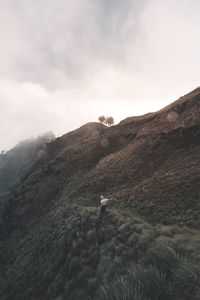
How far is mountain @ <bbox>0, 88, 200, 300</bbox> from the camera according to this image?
47.1ft

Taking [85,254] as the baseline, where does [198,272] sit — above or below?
above

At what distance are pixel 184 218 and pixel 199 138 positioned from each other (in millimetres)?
20877

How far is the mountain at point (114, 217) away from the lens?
14.4 meters

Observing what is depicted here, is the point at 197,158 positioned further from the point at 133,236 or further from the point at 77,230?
the point at 133,236

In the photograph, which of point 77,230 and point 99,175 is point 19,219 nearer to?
point 99,175

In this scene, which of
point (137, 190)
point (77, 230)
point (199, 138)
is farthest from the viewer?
point (199, 138)

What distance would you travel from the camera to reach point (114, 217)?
23094 mm

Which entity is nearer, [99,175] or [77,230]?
[77,230]

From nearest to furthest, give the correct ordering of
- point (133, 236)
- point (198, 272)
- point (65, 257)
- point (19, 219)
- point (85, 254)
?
point (198, 272), point (133, 236), point (85, 254), point (65, 257), point (19, 219)

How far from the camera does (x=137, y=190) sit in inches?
1217

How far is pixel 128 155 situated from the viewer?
153 ft

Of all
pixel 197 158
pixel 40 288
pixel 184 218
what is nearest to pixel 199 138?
pixel 197 158

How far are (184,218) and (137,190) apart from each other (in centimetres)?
1114

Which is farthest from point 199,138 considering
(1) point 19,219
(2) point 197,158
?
(1) point 19,219
